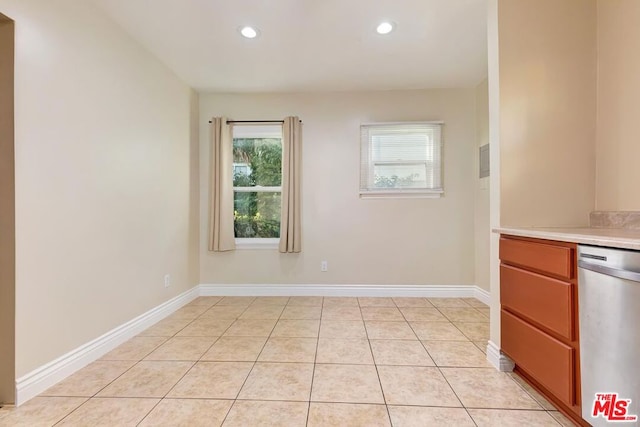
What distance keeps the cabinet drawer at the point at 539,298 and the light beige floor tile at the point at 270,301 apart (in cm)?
227

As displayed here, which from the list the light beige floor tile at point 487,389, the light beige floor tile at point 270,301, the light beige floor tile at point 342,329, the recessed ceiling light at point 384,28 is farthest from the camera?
the light beige floor tile at point 270,301

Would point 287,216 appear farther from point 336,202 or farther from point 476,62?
point 476,62

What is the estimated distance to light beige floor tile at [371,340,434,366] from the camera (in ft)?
6.61

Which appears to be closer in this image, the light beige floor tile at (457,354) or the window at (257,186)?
the light beige floor tile at (457,354)

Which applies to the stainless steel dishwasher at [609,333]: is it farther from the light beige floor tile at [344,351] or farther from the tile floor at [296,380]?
the light beige floor tile at [344,351]

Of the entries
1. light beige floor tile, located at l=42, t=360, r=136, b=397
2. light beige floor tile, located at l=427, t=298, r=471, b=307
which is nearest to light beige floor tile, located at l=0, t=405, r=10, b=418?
light beige floor tile, located at l=42, t=360, r=136, b=397

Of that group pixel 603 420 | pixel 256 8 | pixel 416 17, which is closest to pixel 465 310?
pixel 603 420

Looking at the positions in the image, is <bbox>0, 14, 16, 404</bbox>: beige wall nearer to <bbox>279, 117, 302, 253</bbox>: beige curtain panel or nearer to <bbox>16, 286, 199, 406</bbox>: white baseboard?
<bbox>16, 286, 199, 406</bbox>: white baseboard

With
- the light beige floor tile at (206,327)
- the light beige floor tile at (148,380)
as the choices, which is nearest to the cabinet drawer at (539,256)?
the light beige floor tile at (148,380)

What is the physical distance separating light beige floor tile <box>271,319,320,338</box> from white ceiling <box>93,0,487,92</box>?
8.43 ft

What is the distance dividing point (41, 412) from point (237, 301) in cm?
202

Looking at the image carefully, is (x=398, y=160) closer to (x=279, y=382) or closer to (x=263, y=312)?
(x=263, y=312)

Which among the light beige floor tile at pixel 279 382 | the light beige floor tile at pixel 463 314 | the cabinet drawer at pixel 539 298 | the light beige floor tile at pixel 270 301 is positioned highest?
the cabinet drawer at pixel 539 298

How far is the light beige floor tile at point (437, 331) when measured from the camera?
7.97 ft
